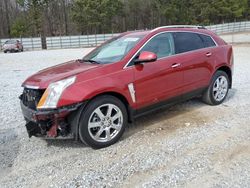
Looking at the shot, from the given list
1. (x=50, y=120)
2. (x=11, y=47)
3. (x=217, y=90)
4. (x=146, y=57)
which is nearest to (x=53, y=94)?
(x=50, y=120)

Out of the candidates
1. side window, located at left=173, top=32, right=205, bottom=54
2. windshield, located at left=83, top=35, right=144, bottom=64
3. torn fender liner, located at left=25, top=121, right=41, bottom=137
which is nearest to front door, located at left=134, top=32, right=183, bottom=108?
side window, located at left=173, top=32, right=205, bottom=54

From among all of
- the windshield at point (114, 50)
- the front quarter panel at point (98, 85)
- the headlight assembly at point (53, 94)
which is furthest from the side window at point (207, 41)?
the headlight assembly at point (53, 94)

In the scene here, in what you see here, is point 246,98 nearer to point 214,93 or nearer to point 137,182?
point 214,93

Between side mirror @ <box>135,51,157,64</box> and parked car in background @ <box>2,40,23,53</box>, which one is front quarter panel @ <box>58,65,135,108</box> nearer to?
side mirror @ <box>135,51,157,64</box>

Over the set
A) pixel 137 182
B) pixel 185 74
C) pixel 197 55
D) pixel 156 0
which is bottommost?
pixel 137 182

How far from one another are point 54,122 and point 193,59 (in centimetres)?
267

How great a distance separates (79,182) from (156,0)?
5337cm

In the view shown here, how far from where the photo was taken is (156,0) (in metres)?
52.2

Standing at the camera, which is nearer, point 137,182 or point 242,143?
point 137,182

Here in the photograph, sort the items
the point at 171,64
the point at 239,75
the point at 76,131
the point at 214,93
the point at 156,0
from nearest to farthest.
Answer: the point at 76,131 → the point at 171,64 → the point at 214,93 → the point at 239,75 → the point at 156,0

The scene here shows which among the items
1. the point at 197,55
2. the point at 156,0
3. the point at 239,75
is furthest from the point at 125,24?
the point at 197,55

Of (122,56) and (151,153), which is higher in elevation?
(122,56)

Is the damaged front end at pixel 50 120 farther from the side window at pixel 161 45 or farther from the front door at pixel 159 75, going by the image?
the side window at pixel 161 45

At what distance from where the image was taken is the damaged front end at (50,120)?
11.0ft
